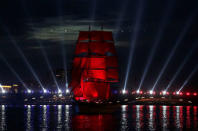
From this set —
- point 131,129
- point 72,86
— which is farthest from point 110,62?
point 131,129

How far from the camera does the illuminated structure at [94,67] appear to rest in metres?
140

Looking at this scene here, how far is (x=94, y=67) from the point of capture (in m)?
144

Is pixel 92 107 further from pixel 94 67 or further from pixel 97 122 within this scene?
pixel 97 122

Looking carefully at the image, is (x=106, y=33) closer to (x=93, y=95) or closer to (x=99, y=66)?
(x=99, y=66)

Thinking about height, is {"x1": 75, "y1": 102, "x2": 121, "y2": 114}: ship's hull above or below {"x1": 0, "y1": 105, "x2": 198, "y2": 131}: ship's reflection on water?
above

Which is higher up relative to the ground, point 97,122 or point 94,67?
point 94,67

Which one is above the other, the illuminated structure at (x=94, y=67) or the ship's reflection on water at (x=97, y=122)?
the illuminated structure at (x=94, y=67)

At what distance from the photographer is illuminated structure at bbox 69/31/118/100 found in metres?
140

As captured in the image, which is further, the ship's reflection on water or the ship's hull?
the ship's hull

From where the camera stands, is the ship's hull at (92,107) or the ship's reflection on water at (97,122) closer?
the ship's reflection on water at (97,122)

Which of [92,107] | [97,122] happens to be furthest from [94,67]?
[97,122]

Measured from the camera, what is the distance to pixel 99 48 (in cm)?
14612

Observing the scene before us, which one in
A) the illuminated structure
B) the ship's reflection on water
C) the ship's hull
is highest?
the illuminated structure

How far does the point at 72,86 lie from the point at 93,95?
740cm
